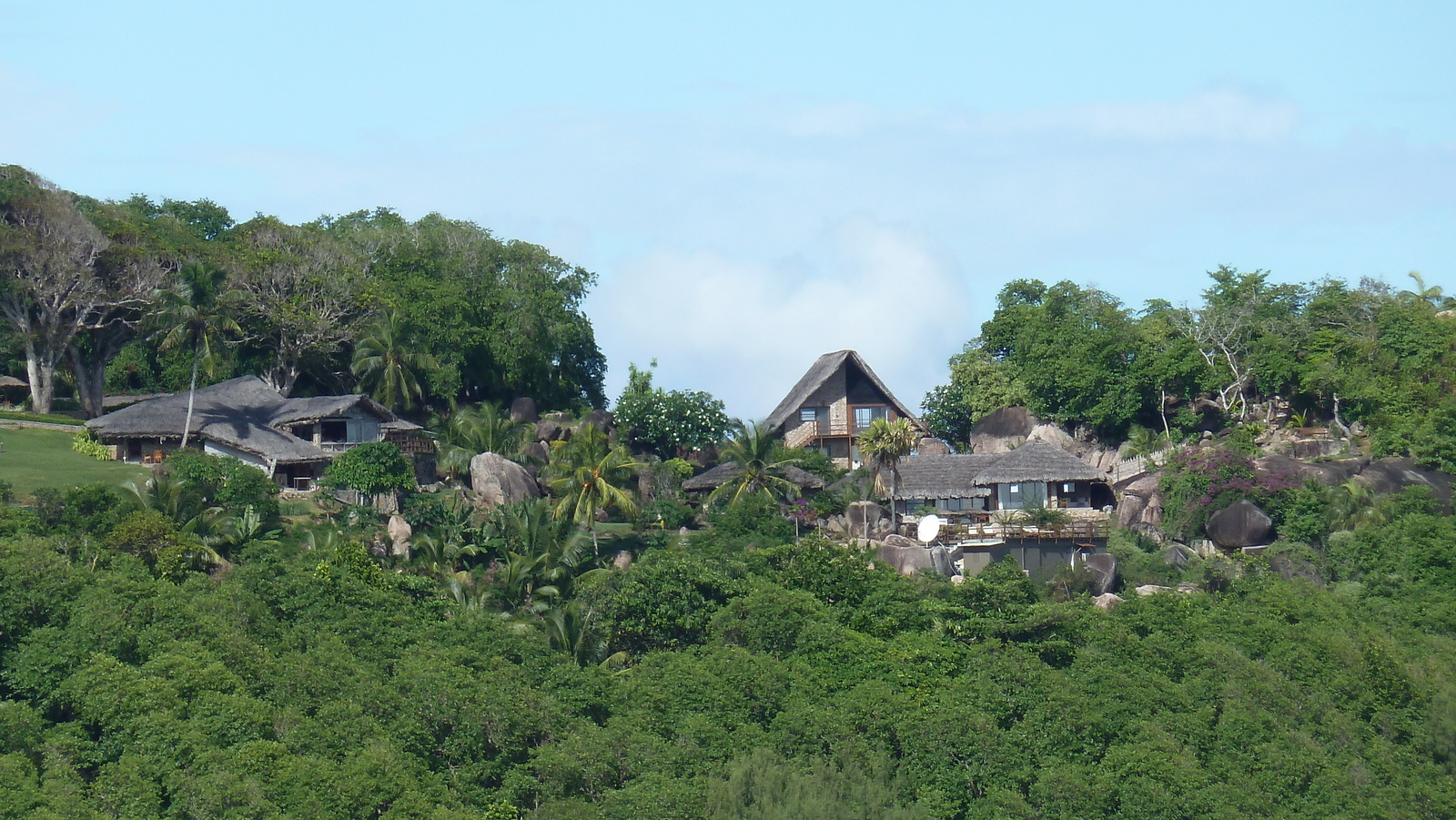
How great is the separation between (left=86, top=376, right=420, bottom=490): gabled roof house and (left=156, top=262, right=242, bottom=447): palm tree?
2.54ft

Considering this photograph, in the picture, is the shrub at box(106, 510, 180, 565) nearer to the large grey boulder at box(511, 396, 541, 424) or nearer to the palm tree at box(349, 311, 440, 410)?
the palm tree at box(349, 311, 440, 410)

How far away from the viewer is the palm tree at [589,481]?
45531 mm

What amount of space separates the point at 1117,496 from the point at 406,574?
1046 inches

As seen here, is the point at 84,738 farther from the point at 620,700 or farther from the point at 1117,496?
the point at 1117,496

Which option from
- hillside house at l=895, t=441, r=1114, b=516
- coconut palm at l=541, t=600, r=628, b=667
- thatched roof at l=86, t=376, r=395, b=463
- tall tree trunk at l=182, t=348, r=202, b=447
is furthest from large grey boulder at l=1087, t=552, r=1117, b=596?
tall tree trunk at l=182, t=348, r=202, b=447

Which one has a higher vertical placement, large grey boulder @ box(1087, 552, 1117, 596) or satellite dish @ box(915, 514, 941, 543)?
satellite dish @ box(915, 514, 941, 543)

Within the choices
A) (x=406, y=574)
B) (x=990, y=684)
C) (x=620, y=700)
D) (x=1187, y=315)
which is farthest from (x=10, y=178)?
(x=1187, y=315)

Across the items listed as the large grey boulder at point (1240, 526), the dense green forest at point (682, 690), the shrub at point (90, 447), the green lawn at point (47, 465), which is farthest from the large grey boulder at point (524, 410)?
the large grey boulder at point (1240, 526)

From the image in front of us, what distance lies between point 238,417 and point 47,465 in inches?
269

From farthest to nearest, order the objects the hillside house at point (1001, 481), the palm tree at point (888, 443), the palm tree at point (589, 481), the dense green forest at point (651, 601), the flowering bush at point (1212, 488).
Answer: the hillside house at point (1001, 481) → the flowering bush at point (1212, 488) → the palm tree at point (888, 443) → the palm tree at point (589, 481) → the dense green forest at point (651, 601)

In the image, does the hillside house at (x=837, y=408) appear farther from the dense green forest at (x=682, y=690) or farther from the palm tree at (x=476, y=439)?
the dense green forest at (x=682, y=690)

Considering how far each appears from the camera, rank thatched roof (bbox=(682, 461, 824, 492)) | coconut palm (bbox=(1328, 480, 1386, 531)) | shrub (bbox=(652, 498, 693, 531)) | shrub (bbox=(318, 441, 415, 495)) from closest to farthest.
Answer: coconut palm (bbox=(1328, 480, 1386, 531)) → shrub (bbox=(318, 441, 415, 495)) → shrub (bbox=(652, 498, 693, 531)) → thatched roof (bbox=(682, 461, 824, 492))

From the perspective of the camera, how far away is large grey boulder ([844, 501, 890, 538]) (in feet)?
160

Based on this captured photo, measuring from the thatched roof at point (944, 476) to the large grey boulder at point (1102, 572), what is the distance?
6747 mm
